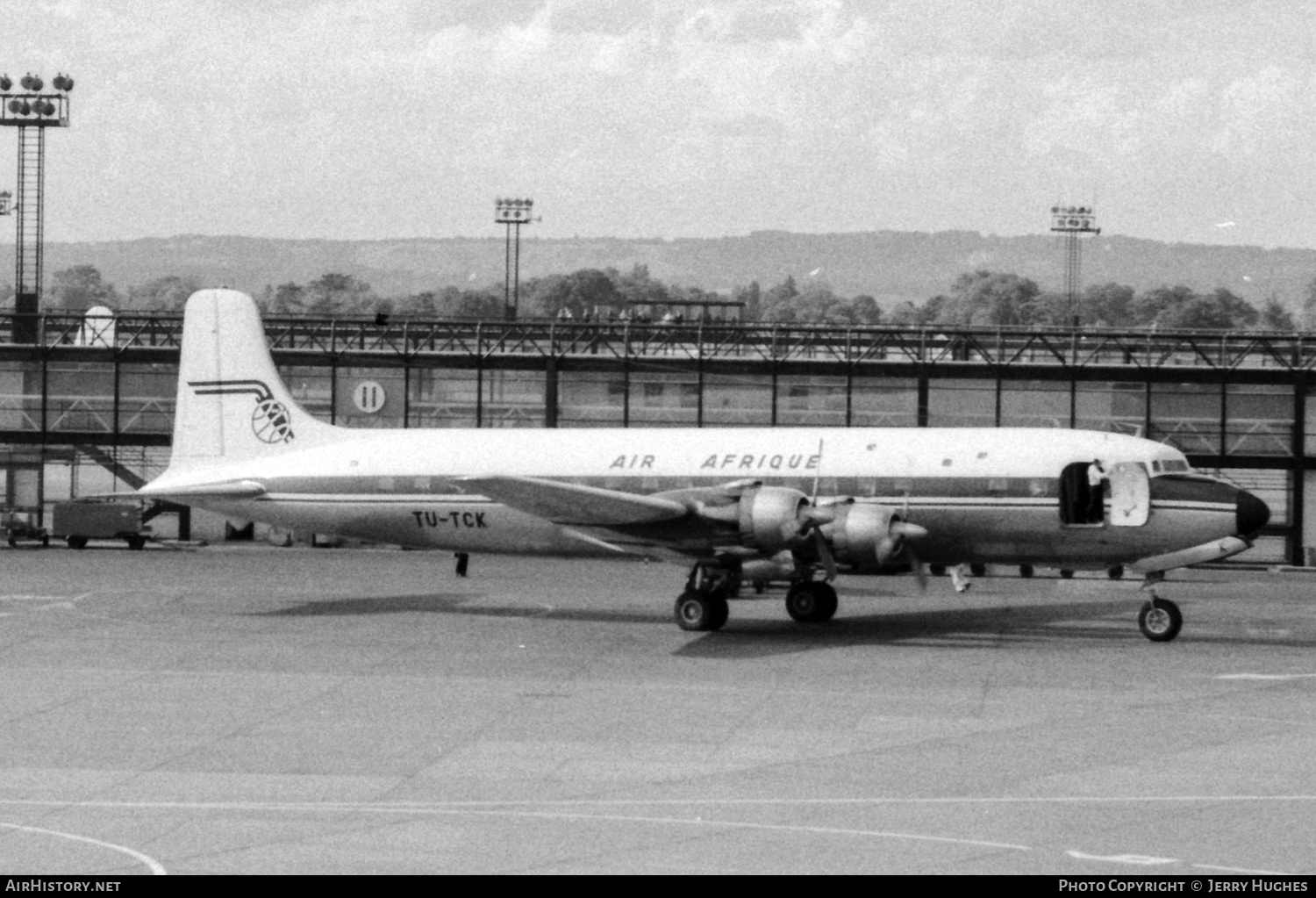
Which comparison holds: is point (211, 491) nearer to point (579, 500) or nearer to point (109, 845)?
point (579, 500)

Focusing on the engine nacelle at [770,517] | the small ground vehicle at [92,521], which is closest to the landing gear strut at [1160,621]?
the engine nacelle at [770,517]

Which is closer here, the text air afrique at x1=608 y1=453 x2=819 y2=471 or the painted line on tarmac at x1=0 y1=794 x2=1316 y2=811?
the painted line on tarmac at x1=0 y1=794 x2=1316 y2=811

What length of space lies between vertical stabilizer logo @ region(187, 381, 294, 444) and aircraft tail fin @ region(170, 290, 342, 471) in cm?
2

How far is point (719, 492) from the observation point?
121ft

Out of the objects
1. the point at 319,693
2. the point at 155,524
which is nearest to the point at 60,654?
the point at 319,693

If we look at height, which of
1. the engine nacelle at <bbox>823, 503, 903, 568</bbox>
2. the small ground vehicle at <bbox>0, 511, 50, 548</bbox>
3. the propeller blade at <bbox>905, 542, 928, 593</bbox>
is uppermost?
the engine nacelle at <bbox>823, 503, 903, 568</bbox>

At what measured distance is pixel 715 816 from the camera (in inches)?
802

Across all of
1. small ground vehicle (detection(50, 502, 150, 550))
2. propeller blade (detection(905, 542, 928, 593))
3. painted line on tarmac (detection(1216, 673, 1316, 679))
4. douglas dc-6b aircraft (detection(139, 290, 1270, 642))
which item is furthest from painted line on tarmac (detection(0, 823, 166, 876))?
small ground vehicle (detection(50, 502, 150, 550))

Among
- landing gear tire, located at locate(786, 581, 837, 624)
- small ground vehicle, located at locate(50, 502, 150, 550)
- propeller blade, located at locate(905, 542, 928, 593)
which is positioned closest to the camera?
propeller blade, located at locate(905, 542, 928, 593)

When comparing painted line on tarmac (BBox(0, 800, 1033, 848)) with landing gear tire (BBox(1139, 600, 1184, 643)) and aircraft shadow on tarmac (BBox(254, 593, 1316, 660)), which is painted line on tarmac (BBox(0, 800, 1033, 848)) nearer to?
aircraft shadow on tarmac (BBox(254, 593, 1316, 660))

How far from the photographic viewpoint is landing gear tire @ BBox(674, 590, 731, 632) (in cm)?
3766

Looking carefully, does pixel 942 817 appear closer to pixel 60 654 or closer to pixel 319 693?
pixel 319 693

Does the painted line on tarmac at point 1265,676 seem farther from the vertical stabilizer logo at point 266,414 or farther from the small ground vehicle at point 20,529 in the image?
the small ground vehicle at point 20,529

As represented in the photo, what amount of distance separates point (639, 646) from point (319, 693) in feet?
27.3
